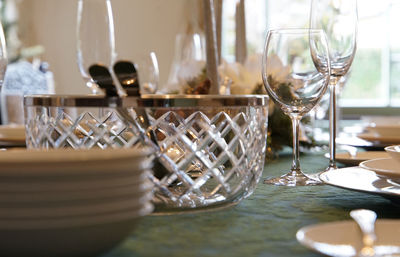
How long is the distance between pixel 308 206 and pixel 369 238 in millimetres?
223

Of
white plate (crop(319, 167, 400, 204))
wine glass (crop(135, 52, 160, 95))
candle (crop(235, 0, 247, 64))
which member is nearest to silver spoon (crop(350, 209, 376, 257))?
white plate (crop(319, 167, 400, 204))

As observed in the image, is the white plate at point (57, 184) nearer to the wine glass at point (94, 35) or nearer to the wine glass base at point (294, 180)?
the wine glass base at point (294, 180)

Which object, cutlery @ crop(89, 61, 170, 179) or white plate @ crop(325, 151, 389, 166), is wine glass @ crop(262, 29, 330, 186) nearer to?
white plate @ crop(325, 151, 389, 166)

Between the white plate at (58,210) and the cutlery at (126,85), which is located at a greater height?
the cutlery at (126,85)

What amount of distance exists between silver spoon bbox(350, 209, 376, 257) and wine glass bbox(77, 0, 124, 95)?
0.86m

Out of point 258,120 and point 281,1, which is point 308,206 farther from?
point 281,1

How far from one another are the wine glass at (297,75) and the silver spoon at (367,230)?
352 mm

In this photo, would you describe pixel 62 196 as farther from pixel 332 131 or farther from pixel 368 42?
pixel 368 42

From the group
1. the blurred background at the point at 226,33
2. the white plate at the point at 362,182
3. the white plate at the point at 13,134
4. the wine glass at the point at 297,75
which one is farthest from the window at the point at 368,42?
the white plate at the point at 362,182

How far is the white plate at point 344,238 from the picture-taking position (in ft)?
1.44

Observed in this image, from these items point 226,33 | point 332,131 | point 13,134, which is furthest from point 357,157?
point 226,33

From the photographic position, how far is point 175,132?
60 cm

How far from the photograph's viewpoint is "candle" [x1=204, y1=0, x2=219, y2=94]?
3.96 ft

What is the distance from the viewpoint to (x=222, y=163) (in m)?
0.63
